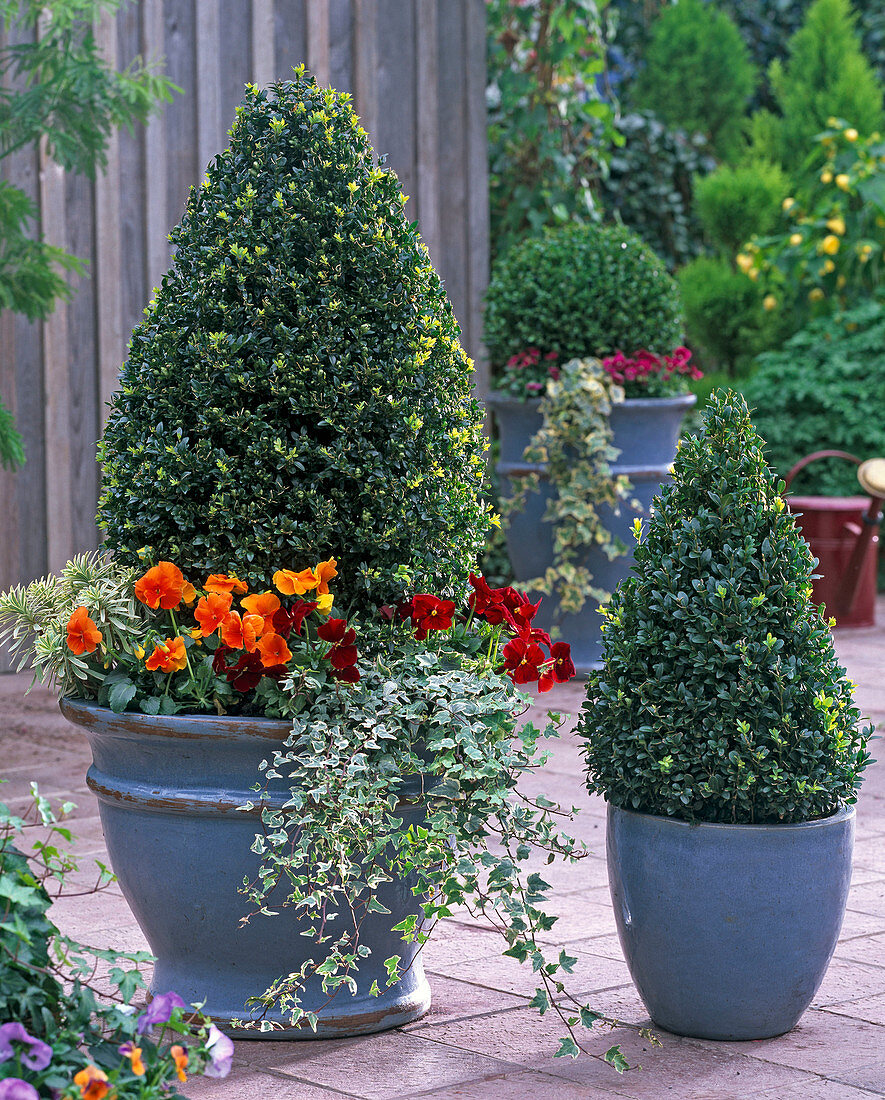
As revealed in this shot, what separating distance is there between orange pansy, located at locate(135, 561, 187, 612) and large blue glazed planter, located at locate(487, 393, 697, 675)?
3538 mm

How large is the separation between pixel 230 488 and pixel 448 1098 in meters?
1.13

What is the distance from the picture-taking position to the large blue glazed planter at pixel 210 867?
2582 millimetres

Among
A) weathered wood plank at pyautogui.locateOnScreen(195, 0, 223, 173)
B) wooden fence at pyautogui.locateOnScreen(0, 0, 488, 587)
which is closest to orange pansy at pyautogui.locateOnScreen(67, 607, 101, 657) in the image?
wooden fence at pyautogui.locateOnScreen(0, 0, 488, 587)

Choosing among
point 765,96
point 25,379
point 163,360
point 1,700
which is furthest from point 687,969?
point 765,96

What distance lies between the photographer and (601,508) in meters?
6.04

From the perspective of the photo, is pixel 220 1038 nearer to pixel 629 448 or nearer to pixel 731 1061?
pixel 731 1061

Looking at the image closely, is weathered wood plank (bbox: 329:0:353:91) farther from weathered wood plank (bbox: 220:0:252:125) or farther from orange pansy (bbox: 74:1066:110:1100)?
orange pansy (bbox: 74:1066:110:1100)

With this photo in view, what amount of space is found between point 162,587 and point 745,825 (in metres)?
1.13

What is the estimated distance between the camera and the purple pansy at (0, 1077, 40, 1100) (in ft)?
5.65

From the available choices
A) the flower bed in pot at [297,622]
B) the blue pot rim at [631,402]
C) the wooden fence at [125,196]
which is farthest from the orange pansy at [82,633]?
the blue pot rim at [631,402]

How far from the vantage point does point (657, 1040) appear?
2.63 metres

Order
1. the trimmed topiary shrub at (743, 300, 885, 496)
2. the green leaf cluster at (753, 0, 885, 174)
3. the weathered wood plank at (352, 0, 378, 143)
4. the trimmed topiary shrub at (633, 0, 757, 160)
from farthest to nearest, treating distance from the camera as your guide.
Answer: the trimmed topiary shrub at (633, 0, 757, 160) < the green leaf cluster at (753, 0, 885, 174) < the trimmed topiary shrub at (743, 300, 885, 496) < the weathered wood plank at (352, 0, 378, 143)

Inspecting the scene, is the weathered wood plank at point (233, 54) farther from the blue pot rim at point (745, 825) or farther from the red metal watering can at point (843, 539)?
the blue pot rim at point (745, 825)

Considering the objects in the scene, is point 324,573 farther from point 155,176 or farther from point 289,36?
point 289,36
